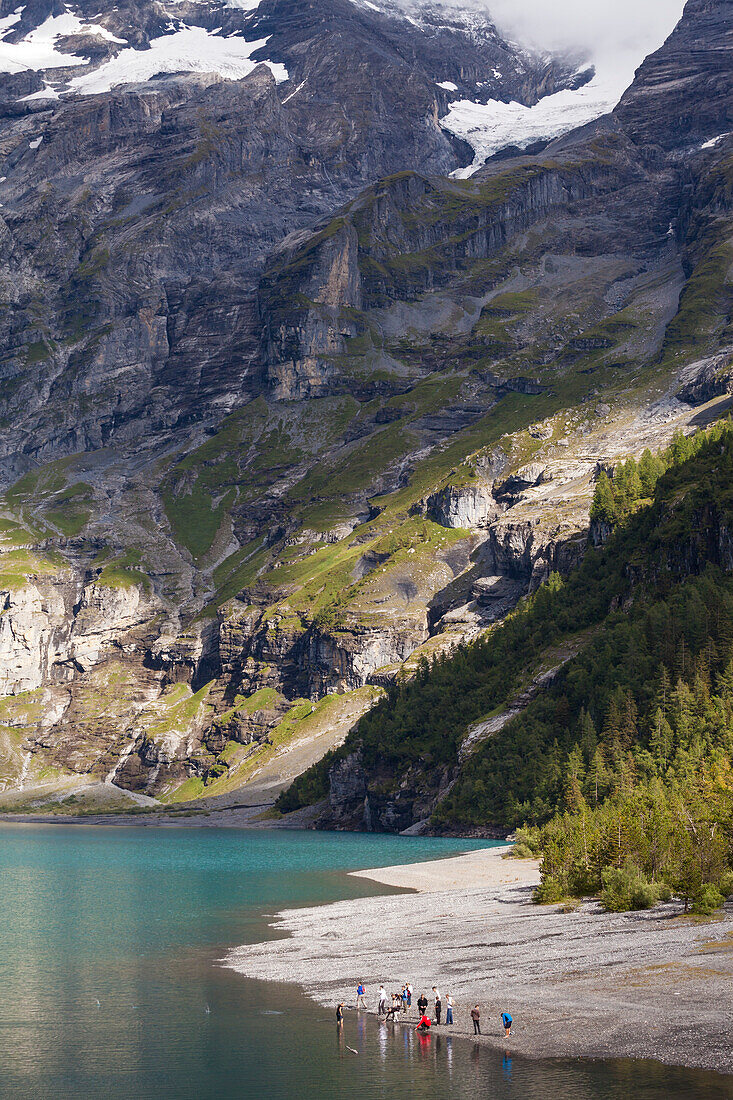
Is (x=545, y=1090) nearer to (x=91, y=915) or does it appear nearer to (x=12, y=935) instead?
(x=12, y=935)

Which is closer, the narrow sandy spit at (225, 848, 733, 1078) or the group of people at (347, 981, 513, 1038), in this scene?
the narrow sandy spit at (225, 848, 733, 1078)

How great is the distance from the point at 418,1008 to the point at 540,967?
36.2ft

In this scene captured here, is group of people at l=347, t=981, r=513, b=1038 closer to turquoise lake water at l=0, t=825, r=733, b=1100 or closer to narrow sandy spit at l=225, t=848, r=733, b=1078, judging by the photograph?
narrow sandy spit at l=225, t=848, r=733, b=1078

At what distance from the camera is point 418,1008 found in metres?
67.5

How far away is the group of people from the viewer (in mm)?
62969

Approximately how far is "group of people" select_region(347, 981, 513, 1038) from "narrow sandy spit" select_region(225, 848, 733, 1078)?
63cm

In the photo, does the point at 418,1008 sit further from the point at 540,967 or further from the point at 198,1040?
the point at 198,1040

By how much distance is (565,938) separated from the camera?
8206cm

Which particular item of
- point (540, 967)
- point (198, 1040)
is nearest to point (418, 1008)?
point (540, 967)

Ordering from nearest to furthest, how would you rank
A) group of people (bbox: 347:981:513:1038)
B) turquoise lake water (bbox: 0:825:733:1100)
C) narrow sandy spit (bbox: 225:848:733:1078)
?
turquoise lake water (bbox: 0:825:733:1100) → narrow sandy spit (bbox: 225:848:733:1078) → group of people (bbox: 347:981:513:1038)

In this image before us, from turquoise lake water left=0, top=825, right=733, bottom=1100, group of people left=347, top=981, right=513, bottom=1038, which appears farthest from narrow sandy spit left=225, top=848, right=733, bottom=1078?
turquoise lake water left=0, top=825, right=733, bottom=1100

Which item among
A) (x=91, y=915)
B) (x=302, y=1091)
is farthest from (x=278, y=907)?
(x=302, y=1091)

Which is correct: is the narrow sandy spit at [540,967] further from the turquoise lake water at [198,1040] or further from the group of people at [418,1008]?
the turquoise lake water at [198,1040]

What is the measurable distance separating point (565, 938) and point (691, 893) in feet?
32.6
